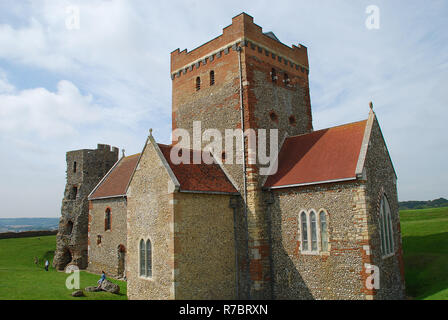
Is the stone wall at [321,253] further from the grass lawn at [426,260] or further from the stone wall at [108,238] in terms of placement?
the stone wall at [108,238]

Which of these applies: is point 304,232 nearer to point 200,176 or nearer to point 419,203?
point 200,176

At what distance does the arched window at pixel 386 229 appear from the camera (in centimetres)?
1689

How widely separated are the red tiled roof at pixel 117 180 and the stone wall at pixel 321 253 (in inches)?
567

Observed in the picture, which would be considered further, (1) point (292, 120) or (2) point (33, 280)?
(2) point (33, 280)

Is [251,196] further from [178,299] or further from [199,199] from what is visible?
[178,299]

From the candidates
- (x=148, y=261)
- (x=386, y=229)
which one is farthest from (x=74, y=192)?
(x=386, y=229)

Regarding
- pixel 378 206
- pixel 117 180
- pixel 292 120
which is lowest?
→ pixel 378 206

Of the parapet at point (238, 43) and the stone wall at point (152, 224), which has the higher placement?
the parapet at point (238, 43)

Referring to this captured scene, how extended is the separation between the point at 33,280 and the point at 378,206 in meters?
23.6

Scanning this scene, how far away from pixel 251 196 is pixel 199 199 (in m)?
3.12

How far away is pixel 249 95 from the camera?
1995 centimetres

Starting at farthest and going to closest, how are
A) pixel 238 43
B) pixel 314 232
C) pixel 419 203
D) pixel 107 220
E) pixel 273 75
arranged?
pixel 419 203 < pixel 107 220 < pixel 273 75 < pixel 238 43 < pixel 314 232

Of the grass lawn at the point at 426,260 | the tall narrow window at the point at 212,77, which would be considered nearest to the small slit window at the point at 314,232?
the grass lawn at the point at 426,260

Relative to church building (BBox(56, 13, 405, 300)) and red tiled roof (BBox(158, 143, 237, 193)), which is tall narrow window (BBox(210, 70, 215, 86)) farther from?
red tiled roof (BBox(158, 143, 237, 193))
